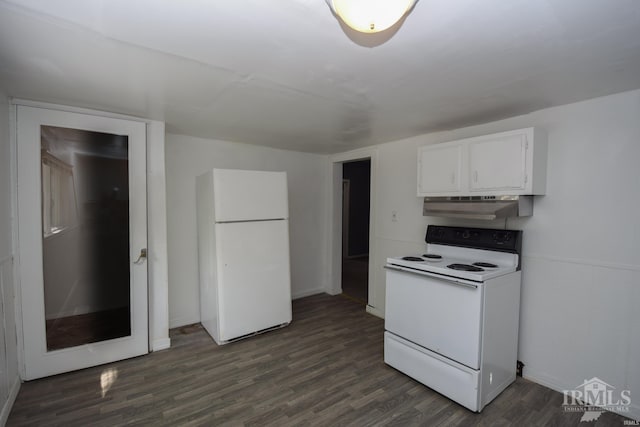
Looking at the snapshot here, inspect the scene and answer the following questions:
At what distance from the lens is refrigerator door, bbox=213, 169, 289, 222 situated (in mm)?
2822

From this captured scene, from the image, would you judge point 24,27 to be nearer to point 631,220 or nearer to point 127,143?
point 127,143

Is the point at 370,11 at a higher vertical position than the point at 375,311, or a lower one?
higher

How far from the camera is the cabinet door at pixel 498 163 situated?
2.14 m

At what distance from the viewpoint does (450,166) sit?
2.55 metres

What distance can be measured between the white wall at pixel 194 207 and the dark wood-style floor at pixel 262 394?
68cm

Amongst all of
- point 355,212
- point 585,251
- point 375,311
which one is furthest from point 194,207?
point 355,212

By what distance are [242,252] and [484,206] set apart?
2.21 metres

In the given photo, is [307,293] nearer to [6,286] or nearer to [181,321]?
[181,321]

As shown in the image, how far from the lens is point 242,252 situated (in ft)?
9.68

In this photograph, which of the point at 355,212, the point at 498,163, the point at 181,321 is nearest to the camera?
the point at 498,163

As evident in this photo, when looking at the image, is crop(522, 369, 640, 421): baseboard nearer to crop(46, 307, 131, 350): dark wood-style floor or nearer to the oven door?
the oven door

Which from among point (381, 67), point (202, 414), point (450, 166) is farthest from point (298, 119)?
point (202, 414)

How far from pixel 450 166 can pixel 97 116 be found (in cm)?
303

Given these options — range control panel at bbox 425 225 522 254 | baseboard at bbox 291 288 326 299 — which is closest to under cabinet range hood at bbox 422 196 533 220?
range control panel at bbox 425 225 522 254
